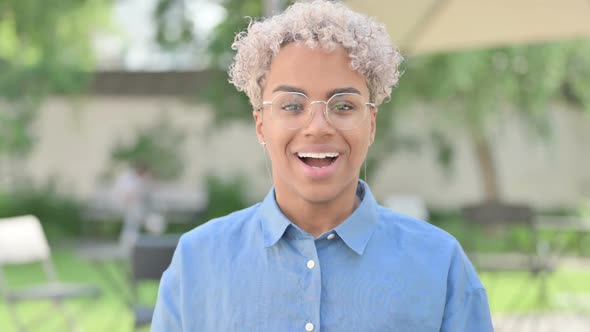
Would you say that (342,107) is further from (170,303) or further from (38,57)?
(38,57)

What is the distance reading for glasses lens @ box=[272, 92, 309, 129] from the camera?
1533 mm

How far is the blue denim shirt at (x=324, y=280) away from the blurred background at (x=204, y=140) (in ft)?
20.0

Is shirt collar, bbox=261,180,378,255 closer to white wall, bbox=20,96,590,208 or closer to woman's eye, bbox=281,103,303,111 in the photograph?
woman's eye, bbox=281,103,303,111

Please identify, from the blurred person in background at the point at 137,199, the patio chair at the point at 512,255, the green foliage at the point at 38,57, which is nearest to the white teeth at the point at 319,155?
the patio chair at the point at 512,255

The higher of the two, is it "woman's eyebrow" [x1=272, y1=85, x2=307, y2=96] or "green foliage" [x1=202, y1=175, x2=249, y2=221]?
"woman's eyebrow" [x1=272, y1=85, x2=307, y2=96]

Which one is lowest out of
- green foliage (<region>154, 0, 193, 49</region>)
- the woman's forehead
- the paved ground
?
the paved ground

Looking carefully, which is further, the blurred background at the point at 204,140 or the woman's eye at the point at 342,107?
the blurred background at the point at 204,140

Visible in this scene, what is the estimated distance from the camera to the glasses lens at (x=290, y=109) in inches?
60.4

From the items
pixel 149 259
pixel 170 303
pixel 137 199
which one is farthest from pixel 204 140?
pixel 170 303

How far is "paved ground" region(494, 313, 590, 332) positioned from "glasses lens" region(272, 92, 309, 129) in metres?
5.08

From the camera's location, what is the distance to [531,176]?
14.2m

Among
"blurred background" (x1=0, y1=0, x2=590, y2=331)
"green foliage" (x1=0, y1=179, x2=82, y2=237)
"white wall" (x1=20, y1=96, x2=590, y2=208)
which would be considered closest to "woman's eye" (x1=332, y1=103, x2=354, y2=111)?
"blurred background" (x1=0, y1=0, x2=590, y2=331)

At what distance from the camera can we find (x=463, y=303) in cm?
154

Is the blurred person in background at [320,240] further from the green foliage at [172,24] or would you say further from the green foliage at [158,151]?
the green foliage at [158,151]
